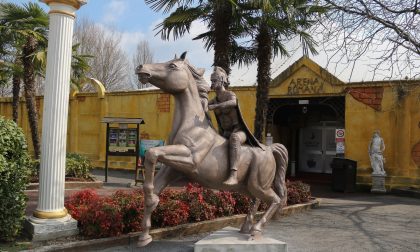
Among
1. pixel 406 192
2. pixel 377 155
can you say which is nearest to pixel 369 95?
pixel 377 155

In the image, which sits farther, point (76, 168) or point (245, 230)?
point (76, 168)

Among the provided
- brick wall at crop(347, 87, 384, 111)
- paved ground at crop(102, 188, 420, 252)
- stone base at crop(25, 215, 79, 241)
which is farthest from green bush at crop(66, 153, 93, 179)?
brick wall at crop(347, 87, 384, 111)

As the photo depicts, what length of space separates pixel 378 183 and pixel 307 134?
653 centimetres

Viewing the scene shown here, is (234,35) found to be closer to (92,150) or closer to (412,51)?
(412,51)

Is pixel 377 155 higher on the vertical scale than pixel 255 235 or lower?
higher

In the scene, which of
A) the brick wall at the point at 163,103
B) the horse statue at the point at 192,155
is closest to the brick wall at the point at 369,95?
the brick wall at the point at 163,103

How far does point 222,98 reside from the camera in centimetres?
588

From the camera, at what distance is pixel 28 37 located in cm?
1404

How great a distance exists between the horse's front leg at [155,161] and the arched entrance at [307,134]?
48.2 feet

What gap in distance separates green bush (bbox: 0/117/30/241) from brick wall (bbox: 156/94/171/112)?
43.6 feet

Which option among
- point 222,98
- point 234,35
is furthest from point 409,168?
point 222,98

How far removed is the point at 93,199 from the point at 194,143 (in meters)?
2.99

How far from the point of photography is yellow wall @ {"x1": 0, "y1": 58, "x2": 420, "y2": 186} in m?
15.1

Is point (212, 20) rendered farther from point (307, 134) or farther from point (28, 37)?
point (307, 134)
